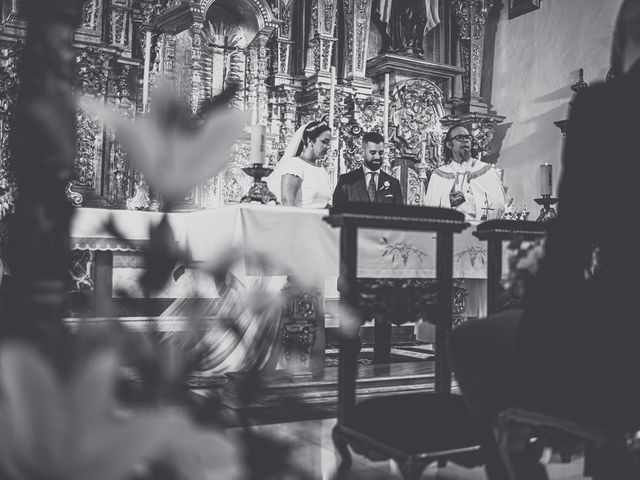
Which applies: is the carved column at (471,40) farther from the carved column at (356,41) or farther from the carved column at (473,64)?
the carved column at (356,41)

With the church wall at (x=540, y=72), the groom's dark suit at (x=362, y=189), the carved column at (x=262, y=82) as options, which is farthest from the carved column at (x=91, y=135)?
the church wall at (x=540, y=72)

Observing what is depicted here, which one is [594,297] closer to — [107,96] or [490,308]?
[490,308]

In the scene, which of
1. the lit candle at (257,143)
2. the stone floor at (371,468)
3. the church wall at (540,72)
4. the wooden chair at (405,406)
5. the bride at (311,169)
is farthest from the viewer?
the church wall at (540,72)

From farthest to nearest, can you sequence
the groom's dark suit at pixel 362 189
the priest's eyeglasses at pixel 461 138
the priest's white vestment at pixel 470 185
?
the priest's eyeglasses at pixel 461 138 < the priest's white vestment at pixel 470 185 < the groom's dark suit at pixel 362 189

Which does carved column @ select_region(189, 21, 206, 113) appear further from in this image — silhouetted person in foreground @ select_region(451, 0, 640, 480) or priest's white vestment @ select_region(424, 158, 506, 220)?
silhouetted person in foreground @ select_region(451, 0, 640, 480)

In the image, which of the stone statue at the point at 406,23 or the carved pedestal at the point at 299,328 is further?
the stone statue at the point at 406,23

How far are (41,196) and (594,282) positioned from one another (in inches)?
47.0

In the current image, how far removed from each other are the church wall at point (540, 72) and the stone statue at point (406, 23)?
1.25 meters

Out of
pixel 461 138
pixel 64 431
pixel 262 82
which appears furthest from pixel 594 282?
pixel 262 82

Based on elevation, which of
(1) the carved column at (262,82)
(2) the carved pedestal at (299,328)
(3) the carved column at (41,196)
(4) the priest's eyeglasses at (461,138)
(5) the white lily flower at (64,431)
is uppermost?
(1) the carved column at (262,82)

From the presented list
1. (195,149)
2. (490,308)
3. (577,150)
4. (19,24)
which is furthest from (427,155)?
(195,149)

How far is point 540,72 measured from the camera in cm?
850

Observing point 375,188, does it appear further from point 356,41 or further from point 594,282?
point 594,282

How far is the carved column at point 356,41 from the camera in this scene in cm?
769
